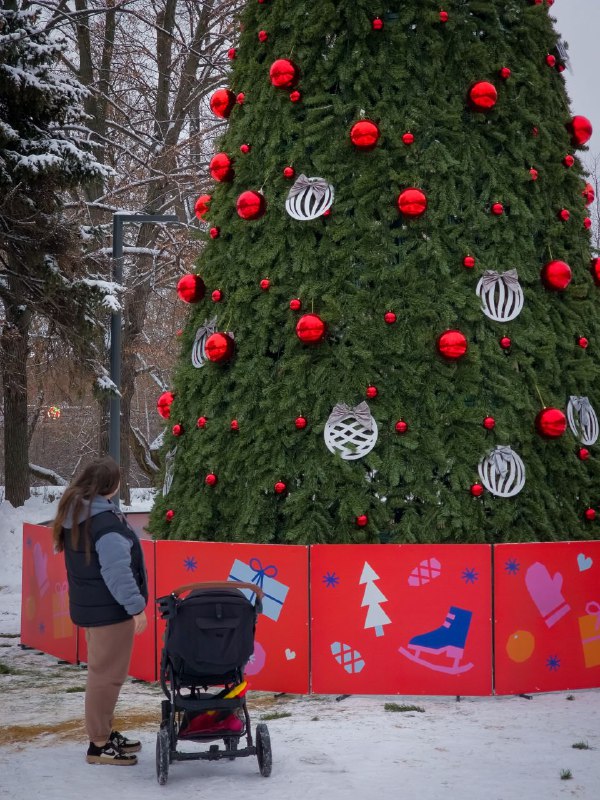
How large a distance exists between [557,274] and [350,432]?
2362mm

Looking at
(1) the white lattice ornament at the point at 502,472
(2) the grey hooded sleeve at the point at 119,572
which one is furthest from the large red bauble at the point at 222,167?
(2) the grey hooded sleeve at the point at 119,572

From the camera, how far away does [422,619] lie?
7988 mm

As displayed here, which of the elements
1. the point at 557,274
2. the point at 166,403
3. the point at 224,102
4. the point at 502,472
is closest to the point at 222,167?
the point at 224,102

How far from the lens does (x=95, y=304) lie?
674 inches

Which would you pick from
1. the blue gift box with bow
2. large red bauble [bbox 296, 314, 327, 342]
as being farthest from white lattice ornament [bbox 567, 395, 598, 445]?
the blue gift box with bow

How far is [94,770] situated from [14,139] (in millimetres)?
12456

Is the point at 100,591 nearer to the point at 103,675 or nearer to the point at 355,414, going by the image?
the point at 103,675

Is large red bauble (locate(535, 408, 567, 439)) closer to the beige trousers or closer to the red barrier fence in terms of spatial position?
the red barrier fence

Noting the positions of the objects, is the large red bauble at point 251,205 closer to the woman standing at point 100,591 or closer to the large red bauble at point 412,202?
the large red bauble at point 412,202

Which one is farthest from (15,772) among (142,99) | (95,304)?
(142,99)

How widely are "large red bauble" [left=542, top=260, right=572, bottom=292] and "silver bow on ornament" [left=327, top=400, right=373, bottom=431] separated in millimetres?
2073

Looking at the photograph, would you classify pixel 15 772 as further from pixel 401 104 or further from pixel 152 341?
pixel 152 341

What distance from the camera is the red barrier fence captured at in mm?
7988

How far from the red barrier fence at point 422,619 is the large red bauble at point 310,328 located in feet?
5.76
